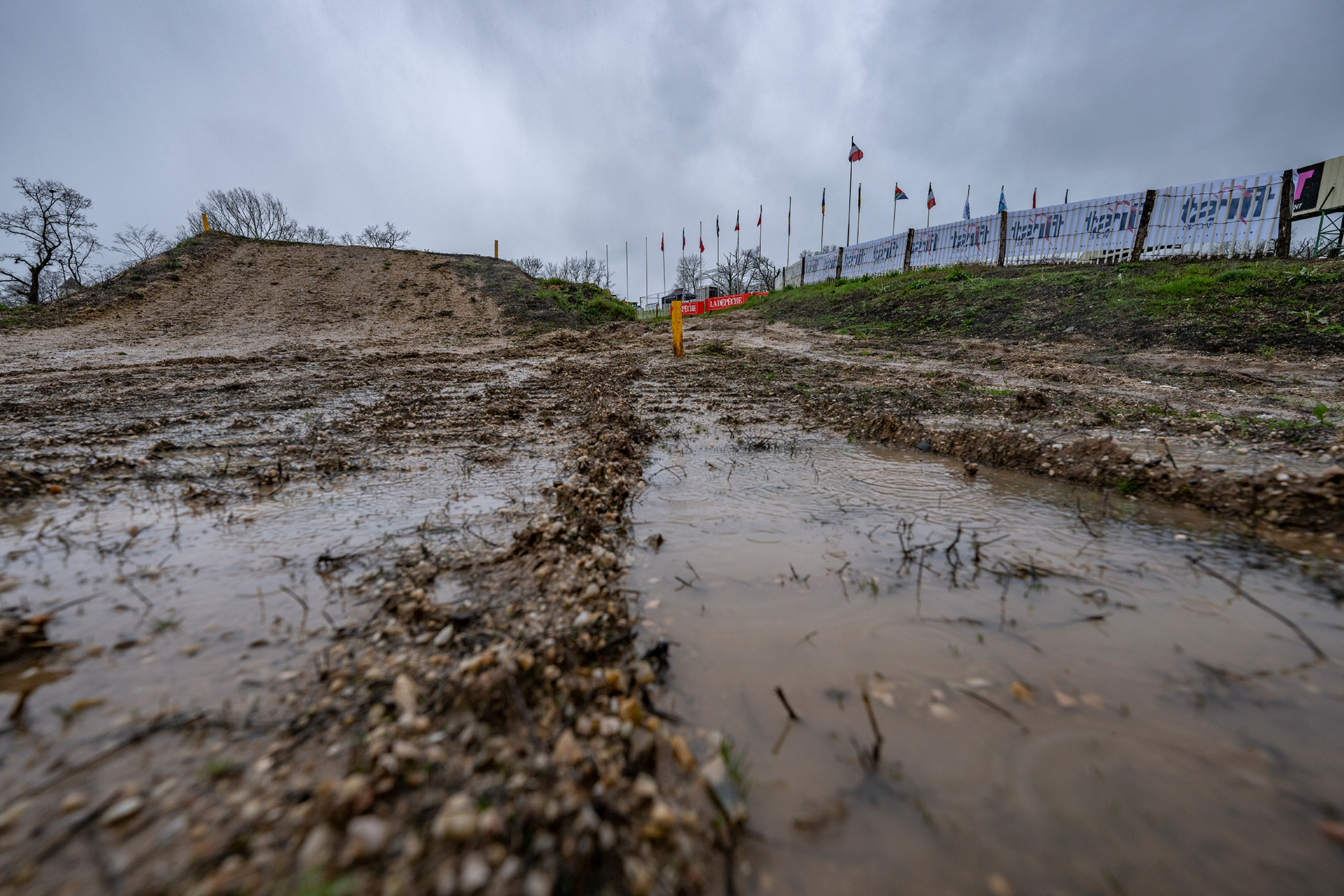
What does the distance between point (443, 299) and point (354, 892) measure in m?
25.2

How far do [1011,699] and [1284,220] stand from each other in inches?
782

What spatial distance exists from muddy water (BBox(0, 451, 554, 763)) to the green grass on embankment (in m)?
13.1

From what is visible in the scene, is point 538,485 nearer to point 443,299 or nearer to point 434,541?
Result: point 434,541

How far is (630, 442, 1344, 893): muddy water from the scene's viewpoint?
4.91ft

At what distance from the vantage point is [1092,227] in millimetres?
17094

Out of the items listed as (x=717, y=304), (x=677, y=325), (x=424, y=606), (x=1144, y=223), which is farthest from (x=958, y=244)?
(x=424, y=606)

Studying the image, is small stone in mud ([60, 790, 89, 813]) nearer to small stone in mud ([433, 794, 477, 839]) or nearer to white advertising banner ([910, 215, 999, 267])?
small stone in mud ([433, 794, 477, 839])

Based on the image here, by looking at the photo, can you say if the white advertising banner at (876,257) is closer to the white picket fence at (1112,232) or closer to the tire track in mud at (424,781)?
the white picket fence at (1112,232)

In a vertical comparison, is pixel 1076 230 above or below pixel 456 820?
above

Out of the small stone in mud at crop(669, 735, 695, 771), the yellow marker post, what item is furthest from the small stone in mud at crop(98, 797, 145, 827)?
the yellow marker post

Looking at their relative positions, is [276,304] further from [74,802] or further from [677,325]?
[74,802]

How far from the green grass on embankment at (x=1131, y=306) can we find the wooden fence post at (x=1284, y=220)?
3.59 feet

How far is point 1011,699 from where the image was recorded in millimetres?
2098

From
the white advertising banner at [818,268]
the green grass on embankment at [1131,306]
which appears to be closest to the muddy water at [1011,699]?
the green grass on embankment at [1131,306]
